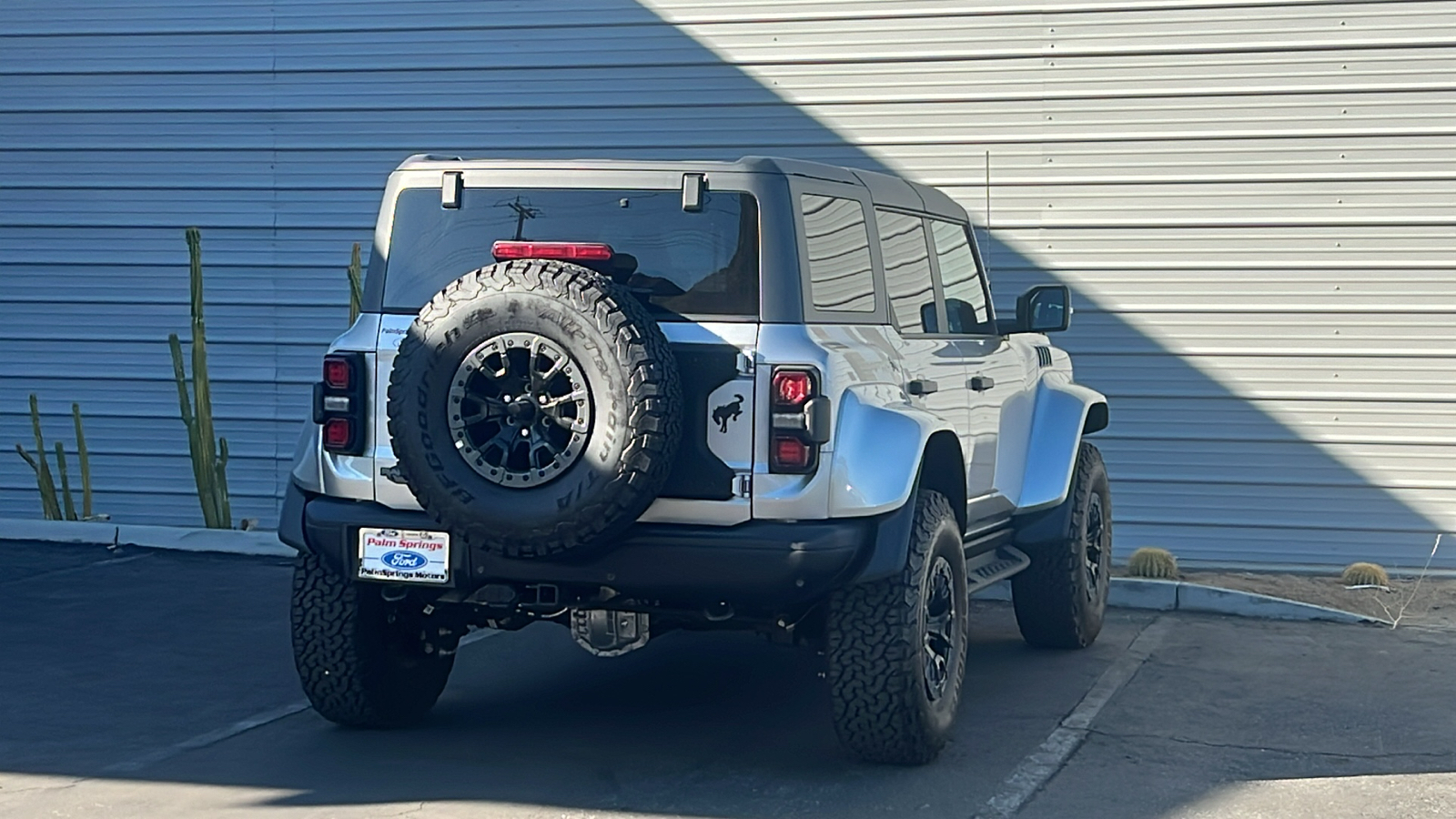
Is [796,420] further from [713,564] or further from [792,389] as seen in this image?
[713,564]

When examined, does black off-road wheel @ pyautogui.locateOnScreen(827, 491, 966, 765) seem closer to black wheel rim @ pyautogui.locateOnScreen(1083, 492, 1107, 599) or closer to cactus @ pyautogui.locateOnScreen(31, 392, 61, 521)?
black wheel rim @ pyautogui.locateOnScreen(1083, 492, 1107, 599)

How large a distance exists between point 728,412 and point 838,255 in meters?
0.82

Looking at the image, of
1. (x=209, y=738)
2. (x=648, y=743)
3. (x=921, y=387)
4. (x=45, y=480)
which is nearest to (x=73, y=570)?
(x=45, y=480)

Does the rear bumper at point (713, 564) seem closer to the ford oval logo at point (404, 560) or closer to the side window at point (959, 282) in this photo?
the ford oval logo at point (404, 560)

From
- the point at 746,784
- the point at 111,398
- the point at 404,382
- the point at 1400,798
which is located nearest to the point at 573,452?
the point at 404,382

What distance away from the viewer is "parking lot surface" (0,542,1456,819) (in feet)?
17.4

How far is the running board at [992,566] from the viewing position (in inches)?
261

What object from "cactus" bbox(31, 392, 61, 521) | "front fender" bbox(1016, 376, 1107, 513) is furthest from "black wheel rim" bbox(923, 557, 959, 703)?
"cactus" bbox(31, 392, 61, 521)

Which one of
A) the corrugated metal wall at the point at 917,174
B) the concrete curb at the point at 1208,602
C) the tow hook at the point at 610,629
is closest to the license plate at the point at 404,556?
the tow hook at the point at 610,629

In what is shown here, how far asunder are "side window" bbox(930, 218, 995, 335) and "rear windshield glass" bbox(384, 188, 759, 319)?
1.56 m

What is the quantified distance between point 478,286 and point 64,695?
2.51 m

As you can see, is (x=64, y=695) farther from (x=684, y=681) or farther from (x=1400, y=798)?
(x=1400, y=798)

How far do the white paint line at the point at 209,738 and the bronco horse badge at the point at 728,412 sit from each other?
201 cm

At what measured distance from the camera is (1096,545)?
818 centimetres
